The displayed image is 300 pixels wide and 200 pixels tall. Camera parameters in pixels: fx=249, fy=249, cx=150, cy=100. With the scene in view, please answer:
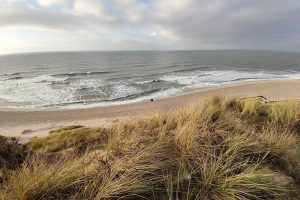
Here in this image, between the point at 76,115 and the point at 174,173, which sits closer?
the point at 174,173

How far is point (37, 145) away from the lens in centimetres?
1000

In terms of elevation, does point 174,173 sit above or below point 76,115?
above

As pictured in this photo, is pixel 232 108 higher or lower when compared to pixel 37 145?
higher

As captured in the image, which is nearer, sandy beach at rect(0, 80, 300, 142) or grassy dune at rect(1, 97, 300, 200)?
grassy dune at rect(1, 97, 300, 200)

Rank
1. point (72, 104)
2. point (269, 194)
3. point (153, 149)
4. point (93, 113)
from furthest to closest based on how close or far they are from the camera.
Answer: point (72, 104)
point (93, 113)
point (153, 149)
point (269, 194)

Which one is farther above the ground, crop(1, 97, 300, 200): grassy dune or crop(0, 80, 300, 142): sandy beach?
crop(1, 97, 300, 200): grassy dune

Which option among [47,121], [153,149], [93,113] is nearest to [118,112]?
[93,113]

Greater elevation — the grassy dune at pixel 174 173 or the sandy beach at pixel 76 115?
the grassy dune at pixel 174 173

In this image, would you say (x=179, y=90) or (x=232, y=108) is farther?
(x=179, y=90)

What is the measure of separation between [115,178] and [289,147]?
10.2ft

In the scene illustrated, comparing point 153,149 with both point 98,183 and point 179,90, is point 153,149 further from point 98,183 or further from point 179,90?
point 179,90

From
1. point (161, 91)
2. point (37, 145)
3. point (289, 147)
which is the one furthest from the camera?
point (161, 91)

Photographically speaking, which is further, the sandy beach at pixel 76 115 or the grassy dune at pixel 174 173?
the sandy beach at pixel 76 115

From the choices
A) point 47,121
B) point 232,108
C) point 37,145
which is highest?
point 232,108
